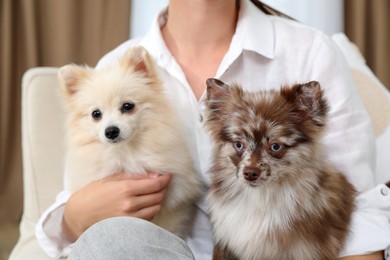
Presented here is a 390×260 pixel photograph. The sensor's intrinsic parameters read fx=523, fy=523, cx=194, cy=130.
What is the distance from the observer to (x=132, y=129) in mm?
1489

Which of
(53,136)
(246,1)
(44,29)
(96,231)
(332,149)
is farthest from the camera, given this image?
(44,29)

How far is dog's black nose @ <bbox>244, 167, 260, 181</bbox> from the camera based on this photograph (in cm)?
119

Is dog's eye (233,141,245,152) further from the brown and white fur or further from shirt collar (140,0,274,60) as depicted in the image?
shirt collar (140,0,274,60)

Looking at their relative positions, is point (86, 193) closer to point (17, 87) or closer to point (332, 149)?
point (332, 149)

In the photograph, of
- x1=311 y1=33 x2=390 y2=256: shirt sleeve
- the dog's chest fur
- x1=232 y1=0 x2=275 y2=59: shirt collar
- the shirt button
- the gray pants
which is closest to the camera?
the gray pants

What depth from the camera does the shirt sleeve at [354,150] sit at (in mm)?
1385

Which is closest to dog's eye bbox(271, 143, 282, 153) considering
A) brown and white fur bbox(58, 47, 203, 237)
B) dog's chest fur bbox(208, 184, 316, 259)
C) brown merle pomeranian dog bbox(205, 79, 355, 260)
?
brown merle pomeranian dog bbox(205, 79, 355, 260)

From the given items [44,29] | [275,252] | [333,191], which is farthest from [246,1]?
[44,29]

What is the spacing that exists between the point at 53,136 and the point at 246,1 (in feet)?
3.11

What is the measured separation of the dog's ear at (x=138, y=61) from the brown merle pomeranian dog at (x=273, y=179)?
30 centimetres

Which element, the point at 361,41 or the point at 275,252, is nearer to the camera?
the point at 275,252

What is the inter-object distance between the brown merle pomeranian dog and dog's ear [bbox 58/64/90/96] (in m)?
0.45

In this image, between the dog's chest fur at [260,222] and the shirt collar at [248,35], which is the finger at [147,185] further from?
the shirt collar at [248,35]

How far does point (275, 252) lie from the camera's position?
1.29m
